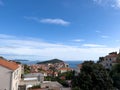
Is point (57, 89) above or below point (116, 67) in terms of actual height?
below

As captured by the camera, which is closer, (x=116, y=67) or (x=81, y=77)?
(x=81, y=77)

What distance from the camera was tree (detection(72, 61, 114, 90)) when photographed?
31.0 meters

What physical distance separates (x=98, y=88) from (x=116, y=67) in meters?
13.1

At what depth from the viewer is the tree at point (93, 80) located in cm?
3103

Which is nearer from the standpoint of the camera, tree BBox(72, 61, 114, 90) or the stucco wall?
the stucco wall

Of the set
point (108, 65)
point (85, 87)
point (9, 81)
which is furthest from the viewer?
point (108, 65)

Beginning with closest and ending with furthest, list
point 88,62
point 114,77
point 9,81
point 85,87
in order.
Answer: point 9,81 → point 85,87 → point 88,62 → point 114,77

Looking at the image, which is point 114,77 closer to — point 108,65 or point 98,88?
point 98,88

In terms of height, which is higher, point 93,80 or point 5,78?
point 5,78

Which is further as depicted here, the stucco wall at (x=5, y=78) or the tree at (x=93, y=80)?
the tree at (x=93, y=80)

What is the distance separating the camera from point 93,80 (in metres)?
31.8

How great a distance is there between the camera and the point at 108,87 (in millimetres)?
31406

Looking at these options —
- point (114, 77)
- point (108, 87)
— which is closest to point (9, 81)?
point (108, 87)

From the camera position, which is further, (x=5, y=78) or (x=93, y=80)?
(x=93, y=80)
